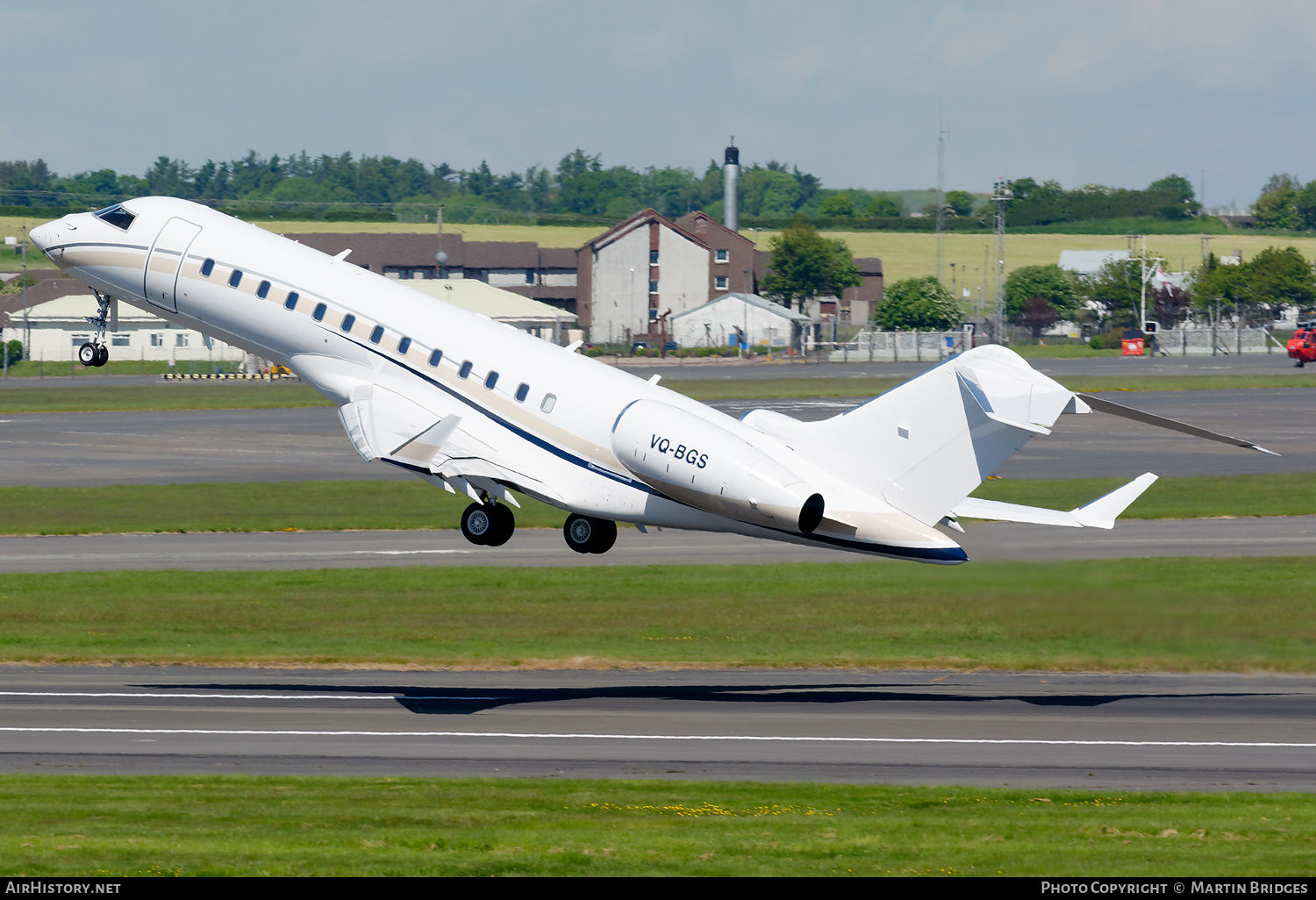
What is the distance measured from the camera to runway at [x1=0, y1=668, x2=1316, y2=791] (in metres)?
30.9

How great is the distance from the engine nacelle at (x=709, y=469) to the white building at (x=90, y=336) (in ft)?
387

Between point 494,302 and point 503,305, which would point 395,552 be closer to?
point 503,305

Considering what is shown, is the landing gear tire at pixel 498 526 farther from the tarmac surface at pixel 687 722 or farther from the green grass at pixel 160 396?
the green grass at pixel 160 396

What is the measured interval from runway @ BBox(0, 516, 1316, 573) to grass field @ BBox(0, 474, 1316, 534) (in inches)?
66.9

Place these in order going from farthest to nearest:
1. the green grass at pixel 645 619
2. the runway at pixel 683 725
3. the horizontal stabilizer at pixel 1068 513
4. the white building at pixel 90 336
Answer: the white building at pixel 90 336, the green grass at pixel 645 619, the runway at pixel 683 725, the horizontal stabilizer at pixel 1068 513

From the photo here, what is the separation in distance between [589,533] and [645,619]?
14781 millimetres

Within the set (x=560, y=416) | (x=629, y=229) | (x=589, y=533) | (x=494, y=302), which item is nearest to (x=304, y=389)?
(x=494, y=302)

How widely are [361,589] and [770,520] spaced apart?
25.6 metres

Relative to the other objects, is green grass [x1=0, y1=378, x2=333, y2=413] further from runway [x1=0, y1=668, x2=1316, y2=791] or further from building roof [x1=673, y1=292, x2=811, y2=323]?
runway [x1=0, y1=668, x2=1316, y2=791]

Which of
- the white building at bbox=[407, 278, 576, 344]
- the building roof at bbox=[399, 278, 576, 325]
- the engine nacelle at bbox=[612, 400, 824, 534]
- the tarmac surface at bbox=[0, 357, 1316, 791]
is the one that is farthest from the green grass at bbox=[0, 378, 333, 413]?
the engine nacelle at bbox=[612, 400, 824, 534]

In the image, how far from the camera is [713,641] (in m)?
44.1

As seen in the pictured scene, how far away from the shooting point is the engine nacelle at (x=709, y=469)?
27.7m

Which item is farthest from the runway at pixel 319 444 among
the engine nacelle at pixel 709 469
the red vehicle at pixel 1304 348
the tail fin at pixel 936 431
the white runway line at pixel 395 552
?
the tail fin at pixel 936 431
